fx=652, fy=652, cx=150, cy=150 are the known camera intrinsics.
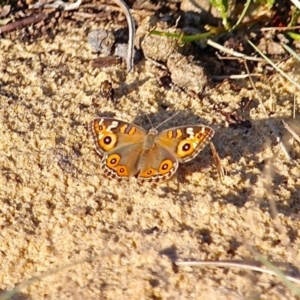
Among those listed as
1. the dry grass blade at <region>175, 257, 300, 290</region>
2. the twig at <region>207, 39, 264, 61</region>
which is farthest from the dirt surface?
the twig at <region>207, 39, 264, 61</region>

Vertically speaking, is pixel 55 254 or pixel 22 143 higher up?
pixel 22 143

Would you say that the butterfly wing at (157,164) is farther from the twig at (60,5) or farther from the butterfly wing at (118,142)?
the twig at (60,5)


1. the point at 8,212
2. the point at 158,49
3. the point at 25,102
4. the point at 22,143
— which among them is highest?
the point at 158,49

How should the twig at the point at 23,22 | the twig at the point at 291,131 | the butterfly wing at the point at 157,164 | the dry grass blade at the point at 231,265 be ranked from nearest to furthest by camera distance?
the dry grass blade at the point at 231,265, the butterfly wing at the point at 157,164, the twig at the point at 291,131, the twig at the point at 23,22

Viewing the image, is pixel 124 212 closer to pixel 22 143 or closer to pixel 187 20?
pixel 22 143

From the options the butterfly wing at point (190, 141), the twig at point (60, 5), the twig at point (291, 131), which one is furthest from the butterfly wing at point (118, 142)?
the twig at point (60, 5)

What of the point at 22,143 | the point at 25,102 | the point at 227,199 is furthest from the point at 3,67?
the point at 227,199

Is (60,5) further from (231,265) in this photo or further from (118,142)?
(231,265)
